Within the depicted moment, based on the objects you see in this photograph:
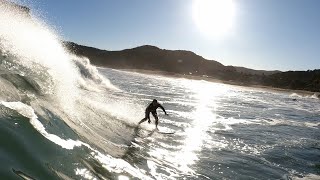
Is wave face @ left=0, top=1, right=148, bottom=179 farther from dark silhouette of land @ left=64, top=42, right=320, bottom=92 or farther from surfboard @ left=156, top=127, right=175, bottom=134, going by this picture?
dark silhouette of land @ left=64, top=42, right=320, bottom=92

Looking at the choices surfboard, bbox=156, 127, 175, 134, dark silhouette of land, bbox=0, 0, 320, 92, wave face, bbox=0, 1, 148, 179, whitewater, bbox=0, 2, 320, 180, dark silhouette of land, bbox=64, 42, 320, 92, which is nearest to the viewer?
wave face, bbox=0, 1, 148, 179

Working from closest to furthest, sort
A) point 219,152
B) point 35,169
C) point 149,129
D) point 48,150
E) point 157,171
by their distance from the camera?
point 35,169 < point 48,150 < point 157,171 < point 219,152 < point 149,129

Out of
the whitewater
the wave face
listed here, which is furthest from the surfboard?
the wave face

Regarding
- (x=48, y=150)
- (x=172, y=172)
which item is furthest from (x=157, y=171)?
(x=48, y=150)

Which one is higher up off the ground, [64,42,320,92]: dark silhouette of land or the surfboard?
[64,42,320,92]: dark silhouette of land

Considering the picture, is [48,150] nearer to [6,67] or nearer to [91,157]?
[91,157]

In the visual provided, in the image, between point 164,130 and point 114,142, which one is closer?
point 114,142

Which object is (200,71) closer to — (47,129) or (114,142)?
(114,142)

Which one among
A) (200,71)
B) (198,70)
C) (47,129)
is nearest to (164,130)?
(47,129)

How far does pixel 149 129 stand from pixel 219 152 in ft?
14.2

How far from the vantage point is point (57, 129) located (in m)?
11.2

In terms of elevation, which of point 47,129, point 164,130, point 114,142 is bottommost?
point 164,130

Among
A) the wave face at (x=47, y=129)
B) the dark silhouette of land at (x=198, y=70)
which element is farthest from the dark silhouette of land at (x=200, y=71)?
the wave face at (x=47, y=129)

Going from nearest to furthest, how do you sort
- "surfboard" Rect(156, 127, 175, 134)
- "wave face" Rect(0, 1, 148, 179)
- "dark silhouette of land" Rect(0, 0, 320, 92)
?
"wave face" Rect(0, 1, 148, 179) → "surfboard" Rect(156, 127, 175, 134) → "dark silhouette of land" Rect(0, 0, 320, 92)
